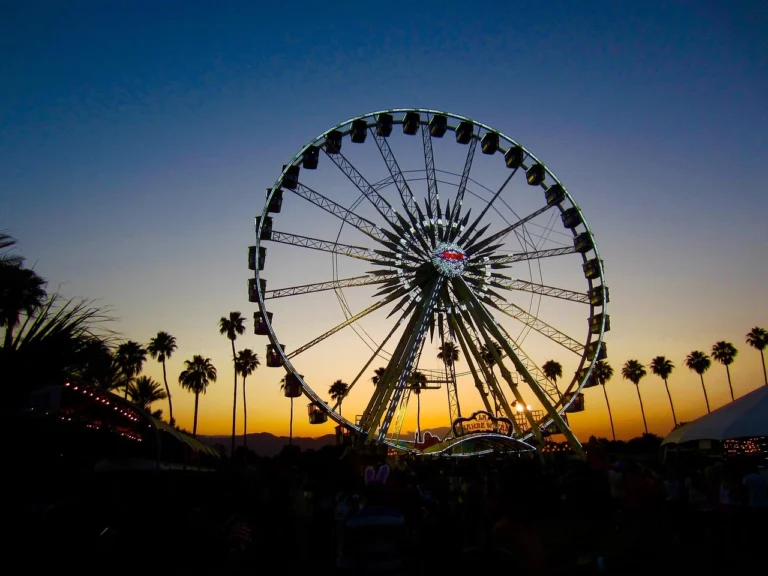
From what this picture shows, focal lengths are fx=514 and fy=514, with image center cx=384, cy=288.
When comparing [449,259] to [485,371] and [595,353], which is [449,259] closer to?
[485,371]

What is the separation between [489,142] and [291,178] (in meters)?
11.3

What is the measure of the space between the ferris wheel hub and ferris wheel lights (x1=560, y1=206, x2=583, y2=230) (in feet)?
21.8

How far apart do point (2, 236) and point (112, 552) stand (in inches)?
209

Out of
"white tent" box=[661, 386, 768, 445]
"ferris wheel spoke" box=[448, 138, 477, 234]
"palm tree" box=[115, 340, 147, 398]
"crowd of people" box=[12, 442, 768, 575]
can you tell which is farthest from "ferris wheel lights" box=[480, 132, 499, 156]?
"palm tree" box=[115, 340, 147, 398]

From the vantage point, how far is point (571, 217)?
2848 centimetres

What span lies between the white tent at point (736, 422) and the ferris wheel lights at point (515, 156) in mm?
15667

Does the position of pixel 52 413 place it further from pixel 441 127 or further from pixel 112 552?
pixel 441 127

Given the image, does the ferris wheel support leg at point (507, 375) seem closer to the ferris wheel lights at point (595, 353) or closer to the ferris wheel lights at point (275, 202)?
the ferris wheel lights at point (595, 353)

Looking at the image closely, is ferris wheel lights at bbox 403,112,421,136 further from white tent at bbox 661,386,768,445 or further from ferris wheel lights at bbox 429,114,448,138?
white tent at bbox 661,386,768,445

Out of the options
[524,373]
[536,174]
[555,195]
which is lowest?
[524,373]

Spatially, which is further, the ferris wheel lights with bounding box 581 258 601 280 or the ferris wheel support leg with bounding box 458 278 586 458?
the ferris wheel lights with bounding box 581 258 601 280

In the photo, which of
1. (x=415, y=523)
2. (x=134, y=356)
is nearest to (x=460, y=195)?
(x=415, y=523)

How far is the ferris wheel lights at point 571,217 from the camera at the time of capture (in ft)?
93.3

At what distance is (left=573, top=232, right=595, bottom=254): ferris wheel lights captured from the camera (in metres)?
28.3
